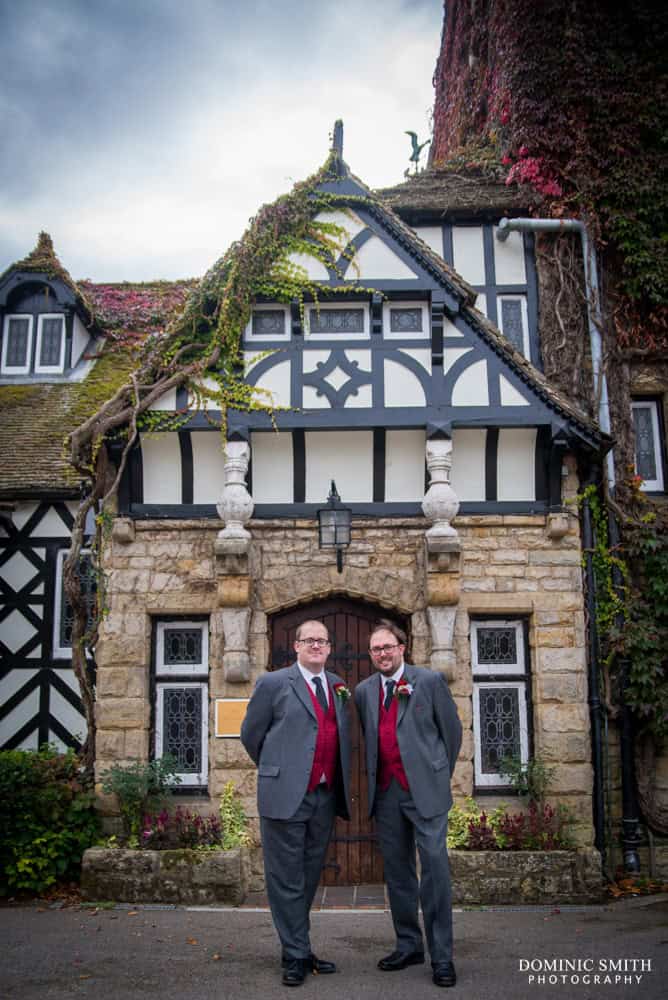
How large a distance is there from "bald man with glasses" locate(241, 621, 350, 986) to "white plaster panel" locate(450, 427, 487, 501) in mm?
3539

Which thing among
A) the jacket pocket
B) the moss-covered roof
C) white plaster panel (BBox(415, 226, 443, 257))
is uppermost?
the moss-covered roof

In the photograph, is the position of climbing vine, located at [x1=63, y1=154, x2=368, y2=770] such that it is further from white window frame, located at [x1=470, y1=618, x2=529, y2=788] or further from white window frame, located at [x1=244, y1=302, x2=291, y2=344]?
white window frame, located at [x1=470, y1=618, x2=529, y2=788]

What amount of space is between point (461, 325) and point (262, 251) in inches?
75.7

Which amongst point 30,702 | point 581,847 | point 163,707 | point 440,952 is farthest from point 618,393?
point 30,702

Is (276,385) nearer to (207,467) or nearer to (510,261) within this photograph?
(207,467)

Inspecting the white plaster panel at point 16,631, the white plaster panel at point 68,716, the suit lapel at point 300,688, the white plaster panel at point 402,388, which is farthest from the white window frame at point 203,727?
the suit lapel at point 300,688

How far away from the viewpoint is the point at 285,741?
4.77 m

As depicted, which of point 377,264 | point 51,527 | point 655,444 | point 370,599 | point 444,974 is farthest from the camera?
point 51,527

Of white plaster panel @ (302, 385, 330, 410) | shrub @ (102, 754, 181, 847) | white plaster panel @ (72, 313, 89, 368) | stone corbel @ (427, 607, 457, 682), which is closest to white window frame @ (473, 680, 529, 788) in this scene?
stone corbel @ (427, 607, 457, 682)

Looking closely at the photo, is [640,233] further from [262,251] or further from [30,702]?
[30,702]

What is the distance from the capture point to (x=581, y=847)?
24.8 feet

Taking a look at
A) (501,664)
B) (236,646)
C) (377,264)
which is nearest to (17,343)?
(377,264)

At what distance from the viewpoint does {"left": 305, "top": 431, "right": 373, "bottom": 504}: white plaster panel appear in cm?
814

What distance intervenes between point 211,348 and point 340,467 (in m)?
1.57
